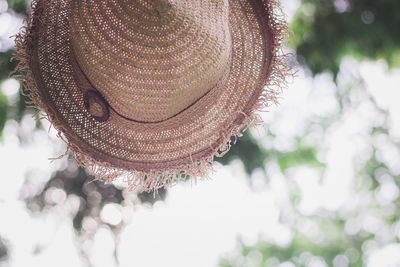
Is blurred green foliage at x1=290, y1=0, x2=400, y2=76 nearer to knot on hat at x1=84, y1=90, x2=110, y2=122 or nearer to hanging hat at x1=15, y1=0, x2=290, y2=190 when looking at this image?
hanging hat at x1=15, y1=0, x2=290, y2=190

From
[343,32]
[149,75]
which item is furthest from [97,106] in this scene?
[343,32]

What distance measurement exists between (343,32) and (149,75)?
150 centimetres

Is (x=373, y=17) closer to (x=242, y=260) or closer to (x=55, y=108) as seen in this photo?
(x=55, y=108)

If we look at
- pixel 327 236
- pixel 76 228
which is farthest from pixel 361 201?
pixel 76 228

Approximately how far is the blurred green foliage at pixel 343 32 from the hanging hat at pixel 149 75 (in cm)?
87

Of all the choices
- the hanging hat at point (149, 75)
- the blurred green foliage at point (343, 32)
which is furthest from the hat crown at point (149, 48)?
the blurred green foliage at point (343, 32)

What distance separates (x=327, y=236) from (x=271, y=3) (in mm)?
3745

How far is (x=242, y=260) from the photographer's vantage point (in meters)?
4.36

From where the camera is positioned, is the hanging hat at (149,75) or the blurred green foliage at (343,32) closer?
the hanging hat at (149,75)

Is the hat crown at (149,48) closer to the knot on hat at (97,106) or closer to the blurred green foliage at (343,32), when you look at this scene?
the knot on hat at (97,106)

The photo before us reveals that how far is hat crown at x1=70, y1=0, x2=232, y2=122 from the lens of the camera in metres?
0.79

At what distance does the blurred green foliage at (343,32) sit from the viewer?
1.84 m

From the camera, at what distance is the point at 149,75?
0.83 metres

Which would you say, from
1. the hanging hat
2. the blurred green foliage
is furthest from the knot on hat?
the blurred green foliage
